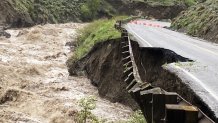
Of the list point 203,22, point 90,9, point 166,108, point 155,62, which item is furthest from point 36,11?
point 166,108

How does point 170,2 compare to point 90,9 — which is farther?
point 170,2

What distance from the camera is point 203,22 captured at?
26094 mm

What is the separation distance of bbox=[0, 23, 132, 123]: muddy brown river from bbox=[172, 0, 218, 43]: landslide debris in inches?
304

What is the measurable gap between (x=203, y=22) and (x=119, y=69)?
9375mm

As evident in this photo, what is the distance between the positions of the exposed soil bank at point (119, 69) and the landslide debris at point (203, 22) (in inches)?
235

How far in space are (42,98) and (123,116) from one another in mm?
4264

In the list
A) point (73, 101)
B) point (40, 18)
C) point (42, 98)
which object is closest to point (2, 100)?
point (42, 98)

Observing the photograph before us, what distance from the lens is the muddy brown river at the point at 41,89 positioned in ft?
52.1

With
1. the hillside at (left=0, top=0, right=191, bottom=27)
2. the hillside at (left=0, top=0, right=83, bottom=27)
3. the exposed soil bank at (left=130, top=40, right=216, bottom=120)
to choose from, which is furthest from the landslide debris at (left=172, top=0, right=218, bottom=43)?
the hillside at (left=0, top=0, right=191, bottom=27)

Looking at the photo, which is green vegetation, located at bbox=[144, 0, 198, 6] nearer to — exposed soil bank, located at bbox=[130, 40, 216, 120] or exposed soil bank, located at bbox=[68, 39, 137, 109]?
exposed soil bank, located at bbox=[68, 39, 137, 109]

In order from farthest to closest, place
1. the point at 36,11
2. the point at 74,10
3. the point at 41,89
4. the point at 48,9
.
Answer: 1. the point at 74,10
2. the point at 48,9
3. the point at 36,11
4. the point at 41,89

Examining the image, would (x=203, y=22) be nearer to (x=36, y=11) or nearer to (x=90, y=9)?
(x=36, y=11)

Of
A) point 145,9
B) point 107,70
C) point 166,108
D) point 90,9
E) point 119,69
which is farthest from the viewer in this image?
point 145,9

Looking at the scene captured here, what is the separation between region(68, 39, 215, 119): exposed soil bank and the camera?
1134cm
